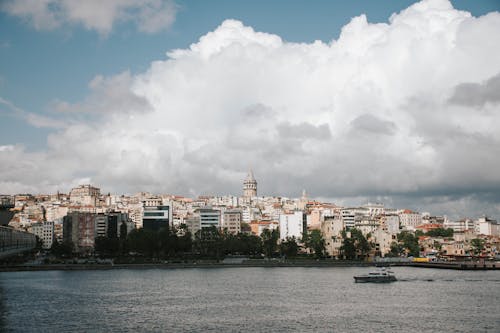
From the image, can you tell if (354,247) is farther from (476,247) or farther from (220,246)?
(476,247)

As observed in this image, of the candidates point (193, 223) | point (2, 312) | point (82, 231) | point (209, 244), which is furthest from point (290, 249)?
point (2, 312)

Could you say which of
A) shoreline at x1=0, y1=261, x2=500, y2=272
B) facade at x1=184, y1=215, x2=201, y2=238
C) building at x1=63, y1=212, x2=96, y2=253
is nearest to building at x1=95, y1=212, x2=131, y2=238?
building at x1=63, y1=212, x2=96, y2=253

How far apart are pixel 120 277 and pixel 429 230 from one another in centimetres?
13484

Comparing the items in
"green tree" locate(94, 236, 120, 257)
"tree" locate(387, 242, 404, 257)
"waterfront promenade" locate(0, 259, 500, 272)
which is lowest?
"waterfront promenade" locate(0, 259, 500, 272)

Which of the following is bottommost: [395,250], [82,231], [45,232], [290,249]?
[395,250]

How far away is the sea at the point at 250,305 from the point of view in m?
39.4

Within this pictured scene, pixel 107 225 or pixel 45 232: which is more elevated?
pixel 107 225

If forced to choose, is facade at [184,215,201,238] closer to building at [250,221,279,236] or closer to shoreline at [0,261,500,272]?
building at [250,221,279,236]

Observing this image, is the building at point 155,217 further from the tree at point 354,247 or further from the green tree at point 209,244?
the tree at point 354,247

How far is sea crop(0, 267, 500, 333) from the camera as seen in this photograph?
39.4 metres

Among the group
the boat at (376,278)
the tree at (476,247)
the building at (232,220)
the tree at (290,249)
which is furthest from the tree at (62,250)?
the tree at (476,247)

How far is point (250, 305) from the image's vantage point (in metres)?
49.6

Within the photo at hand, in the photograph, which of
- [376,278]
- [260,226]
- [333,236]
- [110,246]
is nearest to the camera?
[376,278]

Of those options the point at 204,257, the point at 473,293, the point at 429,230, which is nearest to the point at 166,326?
the point at 473,293
